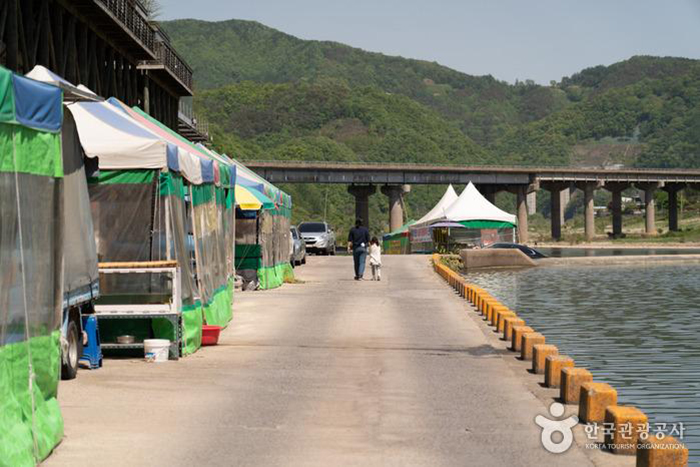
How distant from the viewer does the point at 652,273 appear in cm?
5031

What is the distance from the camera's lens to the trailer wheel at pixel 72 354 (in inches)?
522

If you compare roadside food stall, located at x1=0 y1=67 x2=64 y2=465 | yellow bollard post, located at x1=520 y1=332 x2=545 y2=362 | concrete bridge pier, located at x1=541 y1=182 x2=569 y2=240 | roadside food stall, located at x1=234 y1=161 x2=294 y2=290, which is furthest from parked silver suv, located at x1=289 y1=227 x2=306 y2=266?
concrete bridge pier, located at x1=541 y1=182 x2=569 y2=240

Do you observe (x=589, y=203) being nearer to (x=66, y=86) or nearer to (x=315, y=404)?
(x=66, y=86)

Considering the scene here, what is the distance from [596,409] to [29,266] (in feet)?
17.8

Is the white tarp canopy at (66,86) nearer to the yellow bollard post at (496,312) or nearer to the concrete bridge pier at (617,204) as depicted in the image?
the yellow bollard post at (496,312)

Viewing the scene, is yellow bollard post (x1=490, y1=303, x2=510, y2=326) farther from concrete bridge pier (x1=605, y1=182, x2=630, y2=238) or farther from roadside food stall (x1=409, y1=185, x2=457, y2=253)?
concrete bridge pier (x1=605, y1=182, x2=630, y2=238)

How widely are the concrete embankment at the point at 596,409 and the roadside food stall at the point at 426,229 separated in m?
52.4

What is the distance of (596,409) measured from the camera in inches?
428

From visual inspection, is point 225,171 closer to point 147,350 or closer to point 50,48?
point 147,350

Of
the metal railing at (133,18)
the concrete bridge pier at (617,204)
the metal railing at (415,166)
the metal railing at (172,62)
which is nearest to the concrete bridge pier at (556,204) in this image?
Answer: the metal railing at (415,166)

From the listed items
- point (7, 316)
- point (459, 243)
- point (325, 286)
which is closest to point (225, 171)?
point (325, 286)

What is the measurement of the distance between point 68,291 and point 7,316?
4.46 meters

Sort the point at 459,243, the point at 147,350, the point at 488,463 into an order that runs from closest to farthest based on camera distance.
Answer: the point at 488,463 → the point at 147,350 → the point at 459,243
